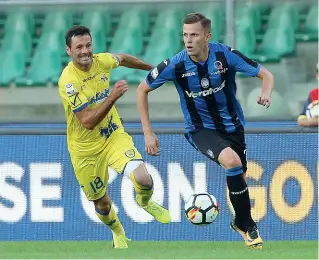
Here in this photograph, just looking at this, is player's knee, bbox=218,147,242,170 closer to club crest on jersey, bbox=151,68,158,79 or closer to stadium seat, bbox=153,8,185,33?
club crest on jersey, bbox=151,68,158,79

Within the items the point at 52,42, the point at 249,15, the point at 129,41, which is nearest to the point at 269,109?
the point at 249,15

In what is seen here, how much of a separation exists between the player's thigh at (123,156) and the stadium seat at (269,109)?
217 cm

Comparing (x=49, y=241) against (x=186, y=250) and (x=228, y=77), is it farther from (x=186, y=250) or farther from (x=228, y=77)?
(x=228, y=77)

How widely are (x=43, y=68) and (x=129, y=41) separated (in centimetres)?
→ 110

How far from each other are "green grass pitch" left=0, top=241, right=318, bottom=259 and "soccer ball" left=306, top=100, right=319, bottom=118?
1.27 meters

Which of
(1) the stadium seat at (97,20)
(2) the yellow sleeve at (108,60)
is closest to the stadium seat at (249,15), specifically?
(1) the stadium seat at (97,20)

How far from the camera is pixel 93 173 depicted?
946 cm

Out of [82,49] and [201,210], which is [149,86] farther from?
[201,210]

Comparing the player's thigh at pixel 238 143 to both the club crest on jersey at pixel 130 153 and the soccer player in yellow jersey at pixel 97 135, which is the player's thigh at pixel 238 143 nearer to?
the soccer player in yellow jersey at pixel 97 135

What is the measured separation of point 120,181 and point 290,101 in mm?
2240

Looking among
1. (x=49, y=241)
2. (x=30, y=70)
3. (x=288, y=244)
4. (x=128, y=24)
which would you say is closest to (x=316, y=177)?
→ (x=288, y=244)

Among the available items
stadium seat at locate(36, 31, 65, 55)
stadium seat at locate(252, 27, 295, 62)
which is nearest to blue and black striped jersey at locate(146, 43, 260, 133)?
stadium seat at locate(252, 27, 295, 62)

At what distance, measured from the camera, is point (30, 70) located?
12.9 m

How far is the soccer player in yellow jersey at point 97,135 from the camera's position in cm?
904
